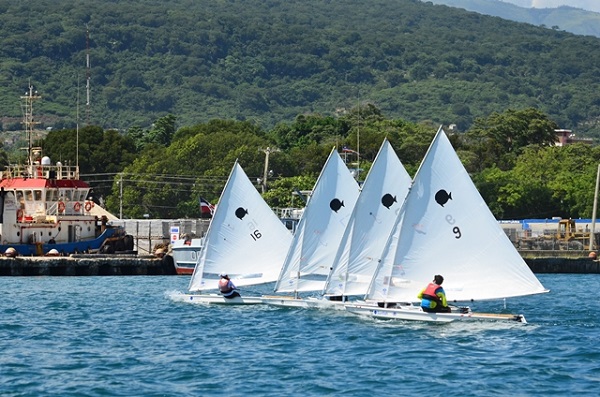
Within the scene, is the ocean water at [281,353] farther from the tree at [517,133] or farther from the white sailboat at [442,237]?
the tree at [517,133]

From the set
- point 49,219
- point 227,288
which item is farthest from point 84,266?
point 227,288

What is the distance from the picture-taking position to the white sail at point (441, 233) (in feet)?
162

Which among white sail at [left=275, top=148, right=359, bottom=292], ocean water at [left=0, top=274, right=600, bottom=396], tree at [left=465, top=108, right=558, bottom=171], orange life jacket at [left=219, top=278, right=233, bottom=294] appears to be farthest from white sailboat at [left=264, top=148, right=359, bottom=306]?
tree at [left=465, top=108, right=558, bottom=171]

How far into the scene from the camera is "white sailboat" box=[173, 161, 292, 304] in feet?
199

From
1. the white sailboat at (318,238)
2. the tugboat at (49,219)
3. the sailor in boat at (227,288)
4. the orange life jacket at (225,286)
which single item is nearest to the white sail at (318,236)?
the white sailboat at (318,238)

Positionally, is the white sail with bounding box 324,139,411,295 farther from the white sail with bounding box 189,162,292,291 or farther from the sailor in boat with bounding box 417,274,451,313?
the sailor in boat with bounding box 417,274,451,313

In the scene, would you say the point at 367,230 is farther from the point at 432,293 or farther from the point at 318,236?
the point at 432,293

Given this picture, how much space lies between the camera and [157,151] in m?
154

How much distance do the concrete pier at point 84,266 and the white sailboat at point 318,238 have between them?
34767 mm

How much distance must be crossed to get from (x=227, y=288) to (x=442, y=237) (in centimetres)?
1235

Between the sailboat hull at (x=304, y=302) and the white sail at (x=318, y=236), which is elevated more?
the white sail at (x=318, y=236)

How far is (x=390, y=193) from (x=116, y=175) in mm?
90063

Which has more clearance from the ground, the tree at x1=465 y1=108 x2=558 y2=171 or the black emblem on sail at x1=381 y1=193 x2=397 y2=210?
the tree at x1=465 y1=108 x2=558 y2=171

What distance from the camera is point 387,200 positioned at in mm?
55594
